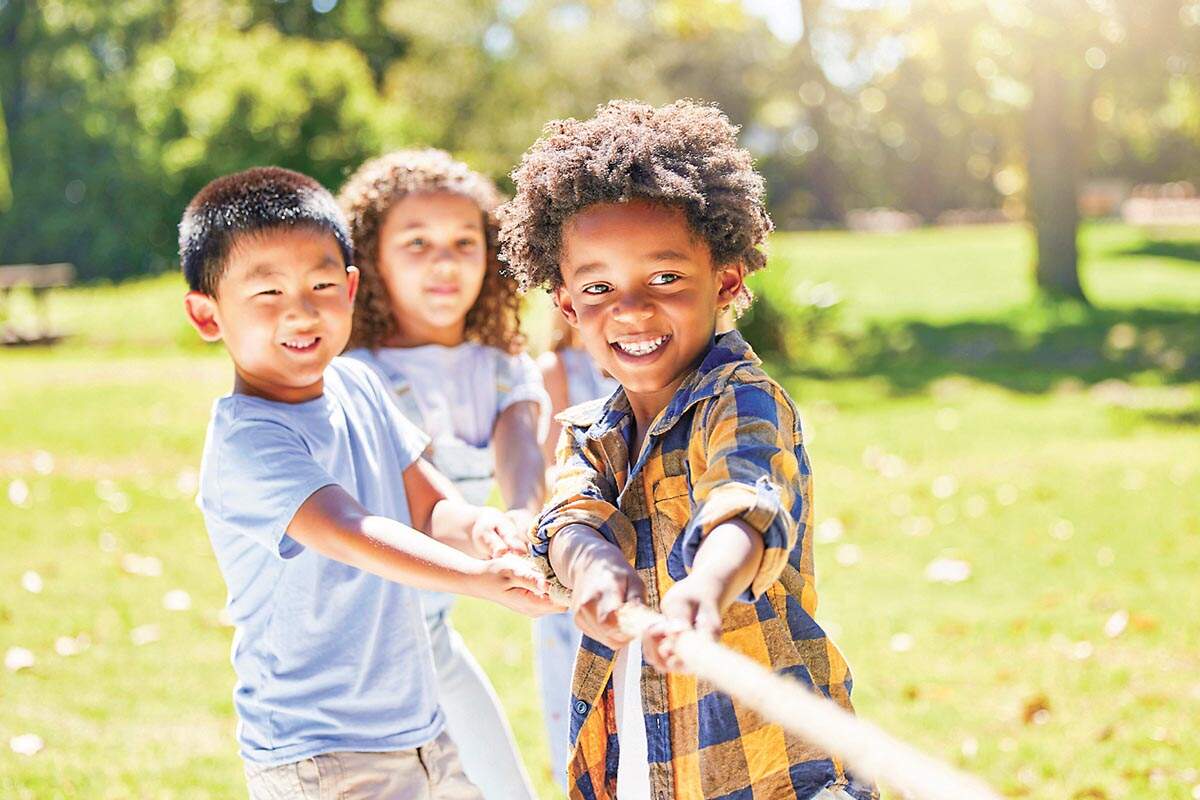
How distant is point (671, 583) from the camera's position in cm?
199

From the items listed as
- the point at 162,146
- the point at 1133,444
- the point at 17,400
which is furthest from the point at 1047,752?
the point at 162,146

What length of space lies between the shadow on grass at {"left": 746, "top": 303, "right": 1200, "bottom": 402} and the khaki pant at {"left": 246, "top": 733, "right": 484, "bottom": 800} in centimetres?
954

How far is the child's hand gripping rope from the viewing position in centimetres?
115

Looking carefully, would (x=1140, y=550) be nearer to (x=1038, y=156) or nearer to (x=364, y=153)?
(x=1038, y=156)

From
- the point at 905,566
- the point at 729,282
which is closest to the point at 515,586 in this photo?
the point at 729,282

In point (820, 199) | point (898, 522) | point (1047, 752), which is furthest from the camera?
point (820, 199)

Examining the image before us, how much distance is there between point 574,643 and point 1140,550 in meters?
3.94

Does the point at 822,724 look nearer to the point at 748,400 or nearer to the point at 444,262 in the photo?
the point at 748,400

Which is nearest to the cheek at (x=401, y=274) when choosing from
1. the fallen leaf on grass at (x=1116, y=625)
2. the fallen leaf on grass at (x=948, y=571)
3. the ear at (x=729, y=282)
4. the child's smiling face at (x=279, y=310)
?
the child's smiling face at (x=279, y=310)

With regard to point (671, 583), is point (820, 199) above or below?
below

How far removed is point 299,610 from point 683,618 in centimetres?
112

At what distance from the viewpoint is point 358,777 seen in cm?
243

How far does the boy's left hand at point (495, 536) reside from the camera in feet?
7.93

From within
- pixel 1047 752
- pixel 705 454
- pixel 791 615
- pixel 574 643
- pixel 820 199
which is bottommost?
pixel 820 199
